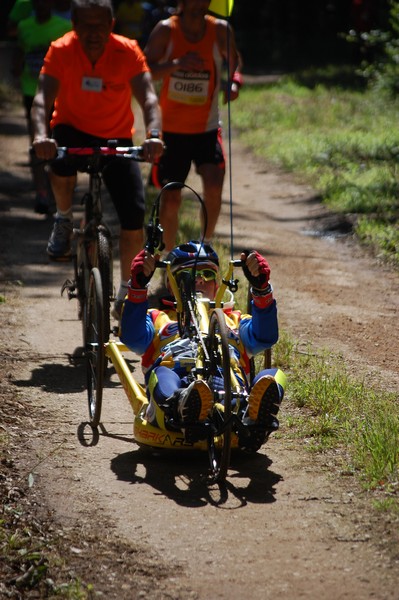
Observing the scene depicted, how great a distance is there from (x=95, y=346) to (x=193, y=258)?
71 cm

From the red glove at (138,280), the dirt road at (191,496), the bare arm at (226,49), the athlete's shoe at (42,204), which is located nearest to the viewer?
the dirt road at (191,496)

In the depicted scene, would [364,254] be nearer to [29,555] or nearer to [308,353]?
[308,353]

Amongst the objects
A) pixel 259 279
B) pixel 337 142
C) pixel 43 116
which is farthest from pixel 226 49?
pixel 337 142

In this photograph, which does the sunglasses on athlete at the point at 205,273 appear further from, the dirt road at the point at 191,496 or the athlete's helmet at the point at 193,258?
the dirt road at the point at 191,496

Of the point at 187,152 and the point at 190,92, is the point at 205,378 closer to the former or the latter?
the point at 187,152

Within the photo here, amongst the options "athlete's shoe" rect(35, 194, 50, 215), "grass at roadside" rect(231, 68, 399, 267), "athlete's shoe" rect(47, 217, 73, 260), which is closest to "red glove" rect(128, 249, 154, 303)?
"athlete's shoe" rect(47, 217, 73, 260)

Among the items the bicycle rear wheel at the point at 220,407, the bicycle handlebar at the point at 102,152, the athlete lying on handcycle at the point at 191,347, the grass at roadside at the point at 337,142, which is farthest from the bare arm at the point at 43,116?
the grass at roadside at the point at 337,142

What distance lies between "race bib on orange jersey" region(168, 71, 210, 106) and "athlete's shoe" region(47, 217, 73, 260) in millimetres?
1483

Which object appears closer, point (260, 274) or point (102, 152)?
point (260, 274)

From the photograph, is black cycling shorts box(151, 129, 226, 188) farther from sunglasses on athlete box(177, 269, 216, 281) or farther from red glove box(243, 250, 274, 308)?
red glove box(243, 250, 274, 308)

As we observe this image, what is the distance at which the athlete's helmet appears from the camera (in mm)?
5484

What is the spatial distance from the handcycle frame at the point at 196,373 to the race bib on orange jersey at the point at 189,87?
233 cm

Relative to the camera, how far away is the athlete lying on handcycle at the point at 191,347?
4758mm

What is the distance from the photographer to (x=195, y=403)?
467cm
